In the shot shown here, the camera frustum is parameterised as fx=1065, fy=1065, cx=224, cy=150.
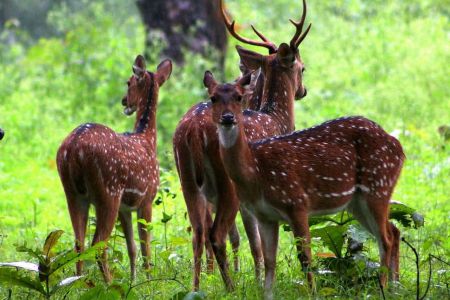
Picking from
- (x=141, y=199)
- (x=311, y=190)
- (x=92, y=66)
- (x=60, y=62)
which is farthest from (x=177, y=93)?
(x=311, y=190)

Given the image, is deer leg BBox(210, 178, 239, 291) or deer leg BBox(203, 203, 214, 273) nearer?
deer leg BBox(210, 178, 239, 291)

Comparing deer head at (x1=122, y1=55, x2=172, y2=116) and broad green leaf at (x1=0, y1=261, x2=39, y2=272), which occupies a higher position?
deer head at (x1=122, y1=55, x2=172, y2=116)

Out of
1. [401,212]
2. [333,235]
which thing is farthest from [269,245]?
[401,212]

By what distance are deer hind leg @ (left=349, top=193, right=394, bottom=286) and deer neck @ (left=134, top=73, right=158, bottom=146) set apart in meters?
2.29

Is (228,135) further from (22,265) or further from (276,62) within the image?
(276,62)

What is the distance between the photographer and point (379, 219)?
7.12 meters

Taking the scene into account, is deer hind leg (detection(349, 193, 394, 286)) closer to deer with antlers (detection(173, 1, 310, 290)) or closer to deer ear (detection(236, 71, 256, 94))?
deer with antlers (detection(173, 1, 310, 290))

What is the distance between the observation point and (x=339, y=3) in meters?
21.6

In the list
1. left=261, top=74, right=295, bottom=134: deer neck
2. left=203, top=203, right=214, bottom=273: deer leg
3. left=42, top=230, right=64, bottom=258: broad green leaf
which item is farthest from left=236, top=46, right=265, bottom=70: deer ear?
left=42, top=230, right=64, bottom=258: broad green leaf

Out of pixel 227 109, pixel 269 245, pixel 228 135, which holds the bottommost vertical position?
pixel 269 245

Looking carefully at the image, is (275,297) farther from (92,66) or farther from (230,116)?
(92,66)

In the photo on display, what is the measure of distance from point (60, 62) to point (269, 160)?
10.3 meters

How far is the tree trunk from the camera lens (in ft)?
51.8

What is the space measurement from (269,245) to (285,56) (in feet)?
7.19
